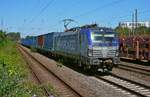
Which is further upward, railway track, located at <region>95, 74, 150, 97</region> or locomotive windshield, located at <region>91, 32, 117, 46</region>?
locomotive windshield, located at <region>91, 32, 117, 46</region>

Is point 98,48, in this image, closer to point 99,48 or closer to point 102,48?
point 99,48

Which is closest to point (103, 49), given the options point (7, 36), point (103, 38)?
point (103, 38)

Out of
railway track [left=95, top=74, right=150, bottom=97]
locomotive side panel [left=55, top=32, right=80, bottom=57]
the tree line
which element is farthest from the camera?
the tree line

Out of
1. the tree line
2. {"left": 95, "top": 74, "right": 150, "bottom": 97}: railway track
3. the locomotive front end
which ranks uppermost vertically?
the tree line

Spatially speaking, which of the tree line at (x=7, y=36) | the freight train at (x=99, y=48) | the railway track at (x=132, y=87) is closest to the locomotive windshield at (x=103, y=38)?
the freight train at (x=99, y=48)

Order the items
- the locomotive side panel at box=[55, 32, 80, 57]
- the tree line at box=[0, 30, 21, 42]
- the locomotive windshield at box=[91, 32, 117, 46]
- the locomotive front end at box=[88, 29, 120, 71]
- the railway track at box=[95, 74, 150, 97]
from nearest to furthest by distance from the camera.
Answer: the railway track at box=[95, 74, 150, 97], the locomotive front end at box=[88, 29, 120, 71], the locomotive windshield at box=[91, 32, 117, 46], the locomotive side panel at box=[55, 32, 80, 57], the tree line at box=[0, 30, 21, 42]

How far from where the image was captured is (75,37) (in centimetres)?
2706

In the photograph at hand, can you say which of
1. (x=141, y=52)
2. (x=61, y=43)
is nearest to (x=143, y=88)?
(x=141, y=52)

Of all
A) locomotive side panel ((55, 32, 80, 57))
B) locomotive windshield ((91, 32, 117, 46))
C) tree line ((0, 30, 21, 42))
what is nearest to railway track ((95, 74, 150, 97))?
locomotive windshield ((91, 32, 117, 46))

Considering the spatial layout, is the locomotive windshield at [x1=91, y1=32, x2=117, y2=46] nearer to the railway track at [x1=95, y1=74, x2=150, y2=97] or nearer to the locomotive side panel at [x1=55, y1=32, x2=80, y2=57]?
the railway track at [x1=95, y1=74, x2=150, y2=97]

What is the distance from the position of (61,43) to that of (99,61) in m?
12.9

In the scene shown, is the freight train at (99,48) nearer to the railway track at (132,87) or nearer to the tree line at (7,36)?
the railway track at (132,87)

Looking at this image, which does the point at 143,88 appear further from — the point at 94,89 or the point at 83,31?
the point at 83,31

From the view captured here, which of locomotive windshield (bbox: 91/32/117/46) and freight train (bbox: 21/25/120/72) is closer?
freight train (bbox: 21/25/120/72)
